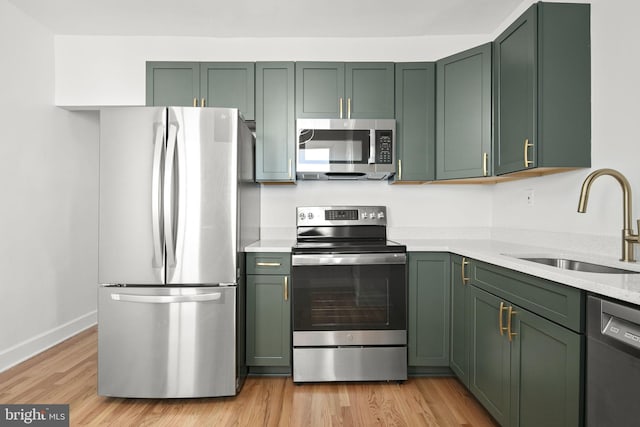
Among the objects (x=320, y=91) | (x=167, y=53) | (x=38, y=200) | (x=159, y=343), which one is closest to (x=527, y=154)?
(x=320, y=91)

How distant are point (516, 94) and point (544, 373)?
1544 mm

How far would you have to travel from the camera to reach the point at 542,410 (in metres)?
1.53

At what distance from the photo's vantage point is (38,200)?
3.04 meters

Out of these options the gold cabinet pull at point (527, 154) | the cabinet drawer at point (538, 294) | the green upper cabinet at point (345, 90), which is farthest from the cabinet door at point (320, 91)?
the cabinet drawer at point (538, 294)

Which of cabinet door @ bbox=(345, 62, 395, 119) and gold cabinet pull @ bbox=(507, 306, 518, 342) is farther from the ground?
cabinet door @ bbox=(345, 62, 395, 119)

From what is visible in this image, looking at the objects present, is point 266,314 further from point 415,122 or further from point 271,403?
point 415,122

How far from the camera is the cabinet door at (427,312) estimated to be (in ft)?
8.61

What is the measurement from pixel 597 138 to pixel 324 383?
2198 mm

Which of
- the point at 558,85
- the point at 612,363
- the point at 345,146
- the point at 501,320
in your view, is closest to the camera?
the point at 612,363

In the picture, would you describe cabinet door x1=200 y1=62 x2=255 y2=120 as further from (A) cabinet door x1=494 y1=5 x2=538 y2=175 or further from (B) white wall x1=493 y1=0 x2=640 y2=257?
(B) white wall x1=493 y1=0 x2=640 y2=257

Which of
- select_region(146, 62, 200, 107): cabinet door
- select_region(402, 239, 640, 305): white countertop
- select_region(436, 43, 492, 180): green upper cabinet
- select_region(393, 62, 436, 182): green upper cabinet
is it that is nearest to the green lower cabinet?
select_region(402, 239, 640, 305): white countertop

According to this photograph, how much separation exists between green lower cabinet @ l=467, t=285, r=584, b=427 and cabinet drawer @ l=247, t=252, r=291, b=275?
1194 mm

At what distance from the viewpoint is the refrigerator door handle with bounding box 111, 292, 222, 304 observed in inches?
88.5

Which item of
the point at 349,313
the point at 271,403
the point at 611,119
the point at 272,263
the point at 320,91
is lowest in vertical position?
the point at 271,403
